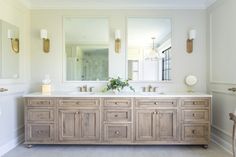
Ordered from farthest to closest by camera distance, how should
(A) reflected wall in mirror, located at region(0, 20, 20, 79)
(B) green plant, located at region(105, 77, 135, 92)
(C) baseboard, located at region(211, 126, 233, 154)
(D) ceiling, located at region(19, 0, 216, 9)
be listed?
(D) ceiling, located at region(19, 0, 216, 9)
(B) green plant, located at region(105, 77, 135, 92)
(C) baseboard, located at region(211, 126, 233, 154)
(A) reflected wall in mirror, located at region(0, 20, 20, 79)

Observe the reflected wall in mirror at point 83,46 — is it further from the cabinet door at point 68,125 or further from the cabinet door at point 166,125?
the cabinet door at point 166,125

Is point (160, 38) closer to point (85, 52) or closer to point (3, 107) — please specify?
point (85, 52)

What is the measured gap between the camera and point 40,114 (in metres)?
3.62

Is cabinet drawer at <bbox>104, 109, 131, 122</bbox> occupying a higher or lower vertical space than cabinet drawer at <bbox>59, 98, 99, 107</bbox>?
lower

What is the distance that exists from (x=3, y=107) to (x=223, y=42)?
3.35 meters

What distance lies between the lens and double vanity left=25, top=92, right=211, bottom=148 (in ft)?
11.8

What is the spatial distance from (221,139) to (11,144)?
3193mm

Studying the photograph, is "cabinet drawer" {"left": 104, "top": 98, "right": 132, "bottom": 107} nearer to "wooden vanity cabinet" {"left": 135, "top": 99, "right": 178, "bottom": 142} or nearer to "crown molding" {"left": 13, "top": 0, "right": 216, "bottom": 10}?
"wooden vanity cabinet" {"left": 135, "top": 99, "right": 178, "bottom": 142}

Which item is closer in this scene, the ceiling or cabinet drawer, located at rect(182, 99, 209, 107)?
cabinet drawer, located at rect(182, 99, 209, 107)

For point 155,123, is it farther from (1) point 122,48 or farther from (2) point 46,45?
(2) point 46,45

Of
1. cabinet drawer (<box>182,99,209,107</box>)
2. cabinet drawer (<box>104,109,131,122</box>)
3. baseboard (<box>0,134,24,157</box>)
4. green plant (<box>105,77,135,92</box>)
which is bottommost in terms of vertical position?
baseboard (<box>0,134,24,157</box>)

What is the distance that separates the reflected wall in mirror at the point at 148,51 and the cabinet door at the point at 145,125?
81 cm

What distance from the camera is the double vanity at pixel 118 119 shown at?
3.61m

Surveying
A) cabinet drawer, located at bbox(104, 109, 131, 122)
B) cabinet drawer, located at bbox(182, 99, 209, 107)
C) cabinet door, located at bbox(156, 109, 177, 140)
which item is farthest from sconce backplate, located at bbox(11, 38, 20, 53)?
cabinet drawer, located at bbox(182, 99, 209, 107)
